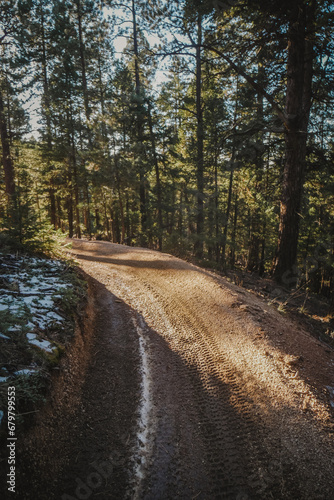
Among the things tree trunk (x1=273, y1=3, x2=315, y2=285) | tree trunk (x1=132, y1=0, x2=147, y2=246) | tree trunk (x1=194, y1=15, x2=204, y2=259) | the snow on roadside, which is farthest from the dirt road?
tree trunk (x1=132, y1=0, x2=147, y2=246)

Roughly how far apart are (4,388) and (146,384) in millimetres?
1986

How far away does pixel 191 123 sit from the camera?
15.3m

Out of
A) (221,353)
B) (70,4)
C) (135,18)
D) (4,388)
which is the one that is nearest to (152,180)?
(135,18)

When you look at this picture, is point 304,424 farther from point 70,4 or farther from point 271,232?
point 70,4

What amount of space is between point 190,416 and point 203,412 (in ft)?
0.62

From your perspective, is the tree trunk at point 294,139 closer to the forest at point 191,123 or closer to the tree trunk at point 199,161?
the forest at point 191,123

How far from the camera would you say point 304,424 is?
2816 mm

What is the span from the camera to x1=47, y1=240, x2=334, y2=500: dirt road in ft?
7.62

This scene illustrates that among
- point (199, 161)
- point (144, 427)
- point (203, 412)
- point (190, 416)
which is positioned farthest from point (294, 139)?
point (144, 427)

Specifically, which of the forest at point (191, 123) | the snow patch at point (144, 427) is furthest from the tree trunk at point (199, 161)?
the snow patch at point (144, 427)

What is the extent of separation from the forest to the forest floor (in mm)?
4551

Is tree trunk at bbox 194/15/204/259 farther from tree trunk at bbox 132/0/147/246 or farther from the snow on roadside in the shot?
the snow on roadside

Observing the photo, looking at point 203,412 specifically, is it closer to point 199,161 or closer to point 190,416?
point 190,416

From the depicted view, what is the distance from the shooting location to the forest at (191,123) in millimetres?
7461
